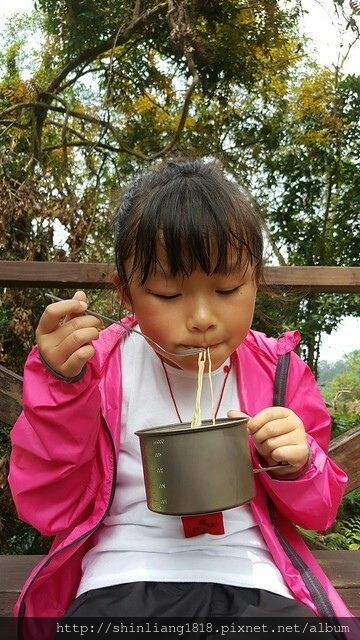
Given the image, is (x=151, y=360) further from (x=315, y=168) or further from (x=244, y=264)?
(x=315, y=168)

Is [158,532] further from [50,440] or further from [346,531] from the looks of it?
[346,531]

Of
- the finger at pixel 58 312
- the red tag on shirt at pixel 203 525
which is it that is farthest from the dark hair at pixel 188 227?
the red tag on shirt at pixel 203 525

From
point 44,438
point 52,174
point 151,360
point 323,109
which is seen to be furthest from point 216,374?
point 323,109

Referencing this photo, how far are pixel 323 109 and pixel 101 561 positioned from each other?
455 cm

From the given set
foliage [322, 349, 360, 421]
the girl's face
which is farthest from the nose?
foliage [322, 349, 360, 421]

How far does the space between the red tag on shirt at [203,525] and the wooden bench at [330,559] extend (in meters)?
0.46

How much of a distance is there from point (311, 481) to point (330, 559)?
586 millimetres

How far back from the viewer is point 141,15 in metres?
4.36

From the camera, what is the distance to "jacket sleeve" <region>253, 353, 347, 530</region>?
110cm

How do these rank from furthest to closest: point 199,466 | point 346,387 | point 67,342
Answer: point 346,387 < point 67,342 < point 199,466

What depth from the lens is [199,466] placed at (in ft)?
2.88

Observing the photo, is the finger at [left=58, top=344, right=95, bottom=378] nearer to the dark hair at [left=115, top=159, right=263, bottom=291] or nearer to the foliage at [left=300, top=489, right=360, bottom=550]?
the dark hair at [left=115, top=159, right=263, bottom=291]

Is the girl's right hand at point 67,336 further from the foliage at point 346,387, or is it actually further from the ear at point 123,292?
the foliage at point 346,387

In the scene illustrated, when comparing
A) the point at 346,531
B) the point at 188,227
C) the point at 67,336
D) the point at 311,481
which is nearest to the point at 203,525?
the point at 311,481
